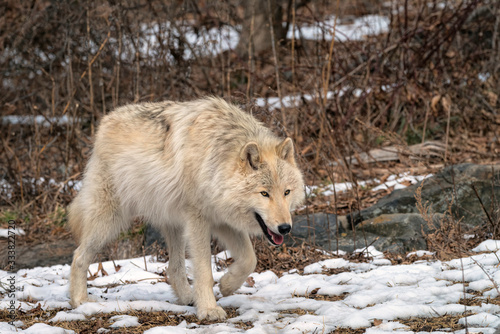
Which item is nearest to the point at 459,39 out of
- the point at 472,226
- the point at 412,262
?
the point at 472,226

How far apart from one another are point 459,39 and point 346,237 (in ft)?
18.6

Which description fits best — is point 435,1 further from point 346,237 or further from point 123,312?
point 123,312

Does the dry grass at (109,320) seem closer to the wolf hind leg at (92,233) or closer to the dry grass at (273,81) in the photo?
the wolf hind leg at (92,233)

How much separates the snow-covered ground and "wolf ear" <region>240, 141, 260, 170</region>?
44.1 inches

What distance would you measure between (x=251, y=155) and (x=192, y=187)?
1.79ft

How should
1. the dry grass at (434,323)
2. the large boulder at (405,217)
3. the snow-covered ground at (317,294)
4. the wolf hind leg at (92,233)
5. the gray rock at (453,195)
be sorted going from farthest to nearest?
the gray rock at (453,195) < the large boulder at (405,217) < the wolf hind leg at (92,233) < the snow-covered ground at (317,294) < the dry grass at (434,323)

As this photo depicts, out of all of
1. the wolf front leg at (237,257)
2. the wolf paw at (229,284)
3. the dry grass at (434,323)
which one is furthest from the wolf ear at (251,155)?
the dry grass at (434,323)

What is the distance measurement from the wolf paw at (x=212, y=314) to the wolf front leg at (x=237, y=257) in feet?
1.24

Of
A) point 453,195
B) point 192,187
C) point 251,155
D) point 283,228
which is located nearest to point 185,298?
point 192,187

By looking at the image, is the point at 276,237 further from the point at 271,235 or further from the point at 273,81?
the point at 273,81

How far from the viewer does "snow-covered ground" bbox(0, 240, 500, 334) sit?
351 centimetres

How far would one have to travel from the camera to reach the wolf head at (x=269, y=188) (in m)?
3.80

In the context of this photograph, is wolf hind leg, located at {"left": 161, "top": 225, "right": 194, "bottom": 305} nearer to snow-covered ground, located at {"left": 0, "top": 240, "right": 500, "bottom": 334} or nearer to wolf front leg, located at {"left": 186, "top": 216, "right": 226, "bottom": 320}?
snow-covered ground, located at {"left": 0, "top": 240, "right": 500, "bottom": 334}

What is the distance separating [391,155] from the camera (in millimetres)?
8367
